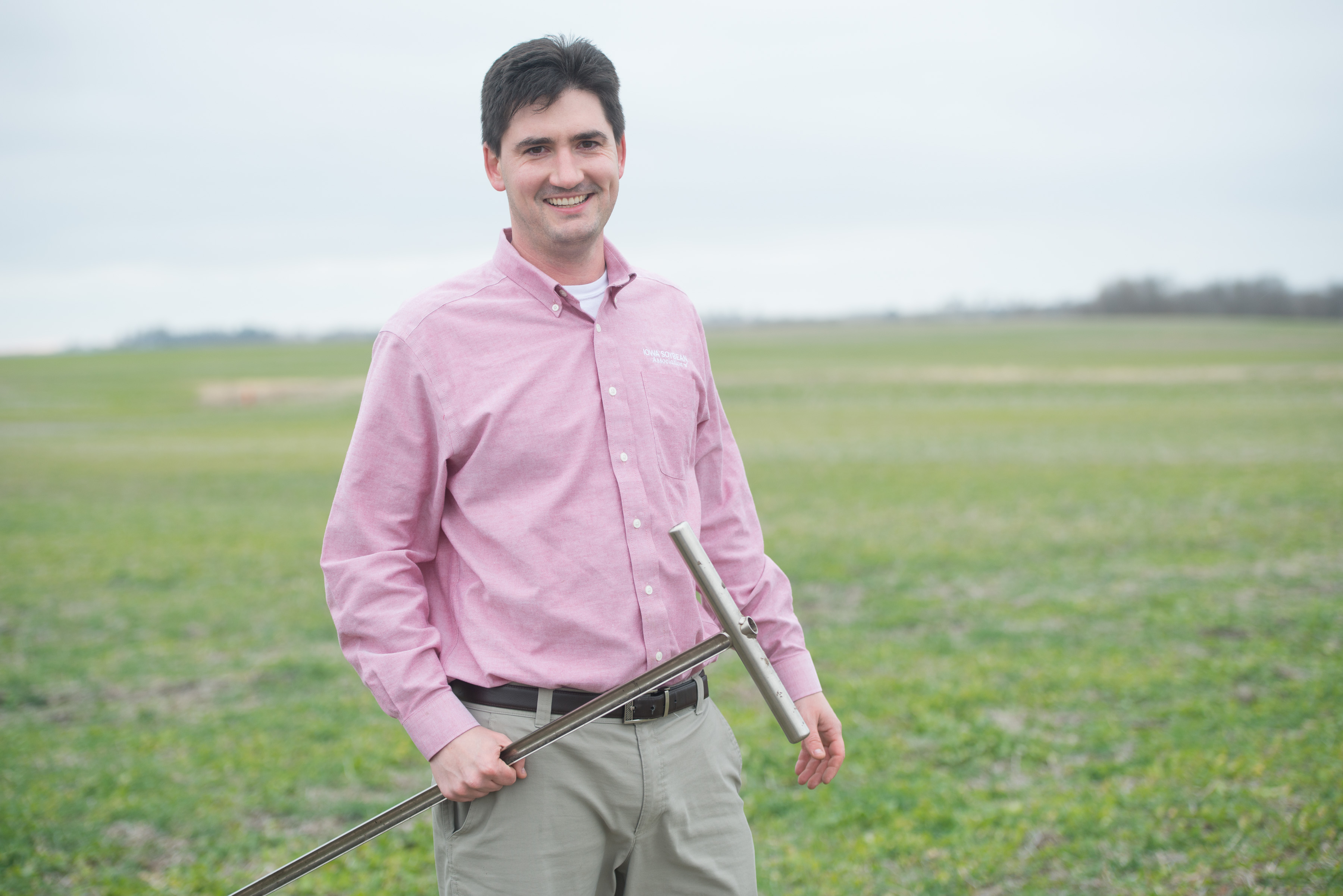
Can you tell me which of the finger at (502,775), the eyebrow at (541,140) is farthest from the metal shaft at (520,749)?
the eyebrow at (541,140)

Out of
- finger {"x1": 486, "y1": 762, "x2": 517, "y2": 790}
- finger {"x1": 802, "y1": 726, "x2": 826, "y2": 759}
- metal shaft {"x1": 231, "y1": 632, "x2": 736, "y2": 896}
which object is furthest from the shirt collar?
finger {"x1": 802, "y1": 726, "x2": 826, "y2": 759}

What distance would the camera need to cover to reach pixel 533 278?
1981 mm

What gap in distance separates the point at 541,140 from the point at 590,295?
12.6 inches

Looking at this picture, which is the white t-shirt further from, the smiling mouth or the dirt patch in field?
the dirt patch in field

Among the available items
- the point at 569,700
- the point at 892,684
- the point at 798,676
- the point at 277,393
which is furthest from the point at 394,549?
the point at 277,393

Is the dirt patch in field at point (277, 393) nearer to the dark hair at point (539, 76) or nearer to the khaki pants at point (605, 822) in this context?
the dark hair at point (539, 76)

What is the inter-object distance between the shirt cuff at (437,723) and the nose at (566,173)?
961mm

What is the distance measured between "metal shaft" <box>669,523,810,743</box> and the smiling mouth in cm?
65

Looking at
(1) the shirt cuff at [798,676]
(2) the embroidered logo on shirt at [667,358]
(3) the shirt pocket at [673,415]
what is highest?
(2) the embroidered logo on shirt at [667,358]

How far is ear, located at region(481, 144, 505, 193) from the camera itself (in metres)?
2.01

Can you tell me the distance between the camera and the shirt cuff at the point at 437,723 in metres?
1.77

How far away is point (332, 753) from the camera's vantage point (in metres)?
5.45

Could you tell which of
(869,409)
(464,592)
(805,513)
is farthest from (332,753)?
(869,409)

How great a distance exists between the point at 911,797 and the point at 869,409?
93.9ft
